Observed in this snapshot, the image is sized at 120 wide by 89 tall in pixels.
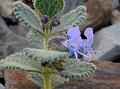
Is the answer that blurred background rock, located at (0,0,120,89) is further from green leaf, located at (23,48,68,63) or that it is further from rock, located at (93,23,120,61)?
green leaf, located at (23,48,68,63)

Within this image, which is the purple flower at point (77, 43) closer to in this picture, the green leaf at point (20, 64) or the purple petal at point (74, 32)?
the purple petal at point (74, 32)

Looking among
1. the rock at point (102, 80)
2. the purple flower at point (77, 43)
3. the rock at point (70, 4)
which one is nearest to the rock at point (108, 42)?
the rock at point (70, 4)

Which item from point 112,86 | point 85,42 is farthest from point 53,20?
point 112,86

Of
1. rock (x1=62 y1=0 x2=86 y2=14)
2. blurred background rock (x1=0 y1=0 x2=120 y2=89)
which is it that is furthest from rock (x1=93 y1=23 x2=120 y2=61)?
rock (x1=62 y1=0 x2=86 y2=14)

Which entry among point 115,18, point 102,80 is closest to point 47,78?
point 102,80

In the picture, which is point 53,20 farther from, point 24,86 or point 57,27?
point 24,86

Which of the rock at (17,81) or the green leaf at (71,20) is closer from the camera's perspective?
the green leaf at (71,20)
